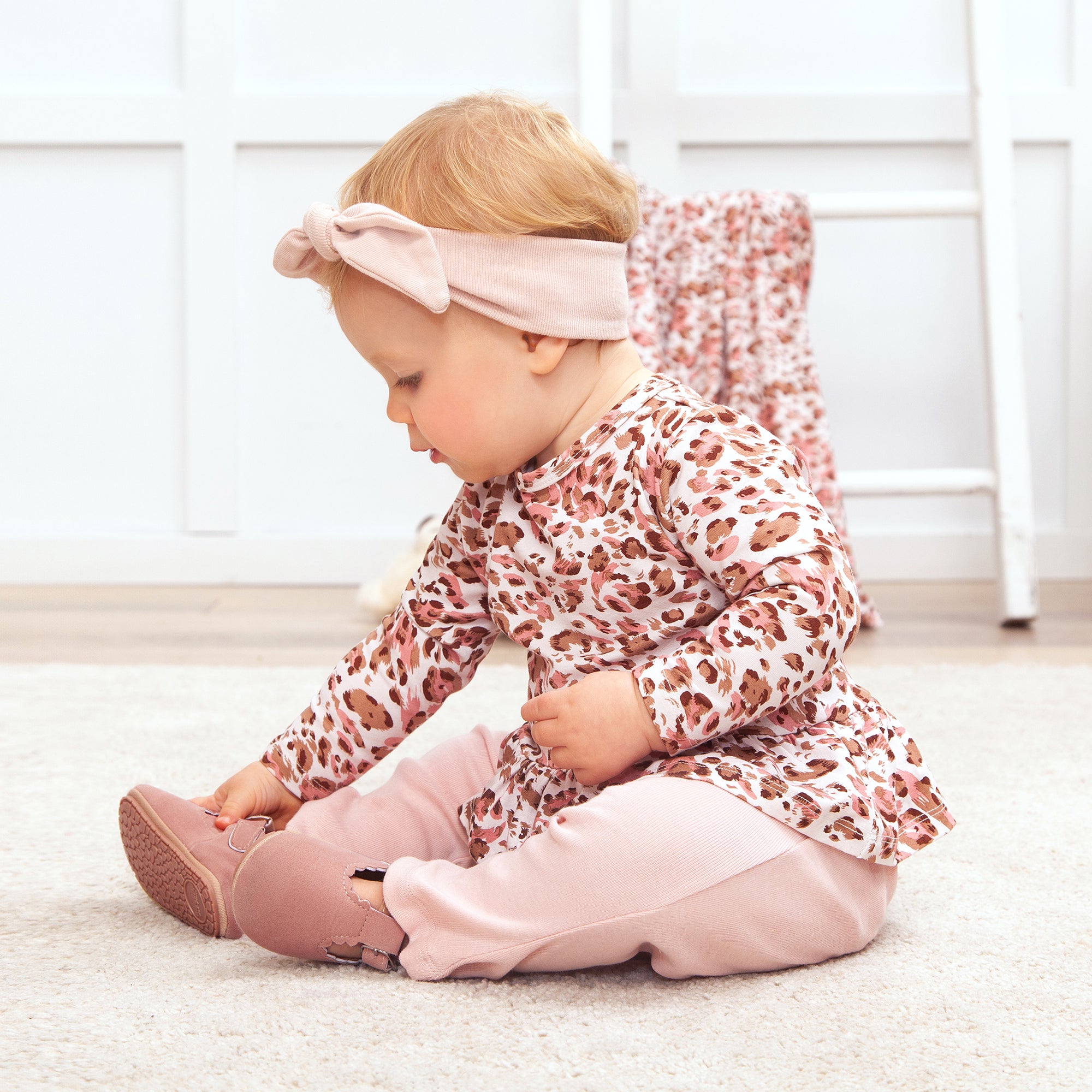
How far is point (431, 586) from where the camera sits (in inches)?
31.5

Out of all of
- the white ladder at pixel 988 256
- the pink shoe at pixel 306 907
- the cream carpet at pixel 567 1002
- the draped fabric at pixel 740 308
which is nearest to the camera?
the cream carpet at pixel 567 1002

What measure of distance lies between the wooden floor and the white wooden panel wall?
108 mm

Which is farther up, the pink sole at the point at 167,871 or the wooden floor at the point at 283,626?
the wooden floor at the point at 283,626

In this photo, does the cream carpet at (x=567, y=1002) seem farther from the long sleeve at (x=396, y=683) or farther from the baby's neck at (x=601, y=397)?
the baby's neck at (x=601, y=397)

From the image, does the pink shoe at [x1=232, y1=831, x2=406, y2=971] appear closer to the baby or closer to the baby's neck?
the baby

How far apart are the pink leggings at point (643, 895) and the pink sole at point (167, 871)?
0.33 ft

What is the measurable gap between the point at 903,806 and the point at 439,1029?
266 millimetres

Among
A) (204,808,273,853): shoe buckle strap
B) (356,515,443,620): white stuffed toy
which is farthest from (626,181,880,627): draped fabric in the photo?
(204,808,273,853): shoe buckle strap

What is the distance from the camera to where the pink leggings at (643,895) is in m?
0.60

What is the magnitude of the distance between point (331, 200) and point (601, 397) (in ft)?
4.50

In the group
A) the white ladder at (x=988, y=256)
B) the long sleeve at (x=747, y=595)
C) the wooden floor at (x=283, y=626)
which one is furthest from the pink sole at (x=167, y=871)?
the white ladder at (x=988, y=256)

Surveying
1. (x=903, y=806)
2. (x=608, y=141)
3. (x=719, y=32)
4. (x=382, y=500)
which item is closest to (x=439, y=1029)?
(x=903, y=806)

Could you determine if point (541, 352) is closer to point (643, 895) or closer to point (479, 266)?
point (479, 266)

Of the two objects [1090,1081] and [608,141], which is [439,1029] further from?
[608,141]
